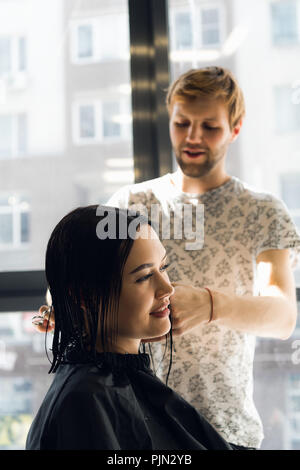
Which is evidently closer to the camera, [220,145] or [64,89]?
[220,145]

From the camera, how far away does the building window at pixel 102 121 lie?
2.27m

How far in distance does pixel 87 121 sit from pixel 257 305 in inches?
50.6

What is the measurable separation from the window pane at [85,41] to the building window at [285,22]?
0.88m

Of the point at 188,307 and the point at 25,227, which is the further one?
the point at 25,227

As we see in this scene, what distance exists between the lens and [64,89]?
7.63 ft

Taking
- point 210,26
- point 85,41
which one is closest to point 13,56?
point 85,41

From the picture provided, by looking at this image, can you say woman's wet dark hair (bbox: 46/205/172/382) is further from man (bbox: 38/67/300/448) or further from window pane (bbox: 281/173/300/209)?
window pane (bbox: 281/173/300/209)

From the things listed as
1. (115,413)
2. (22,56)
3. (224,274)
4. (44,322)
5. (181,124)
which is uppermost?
(22,56)

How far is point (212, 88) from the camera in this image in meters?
1.65

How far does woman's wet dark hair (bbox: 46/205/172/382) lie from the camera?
1187 millimetres

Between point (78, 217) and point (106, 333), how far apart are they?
1.03 ft

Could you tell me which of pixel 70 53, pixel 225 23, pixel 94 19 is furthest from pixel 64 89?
pixel 225 23

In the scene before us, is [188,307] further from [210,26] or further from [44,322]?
[210,26]
